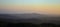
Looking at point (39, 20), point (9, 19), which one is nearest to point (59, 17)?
point (39, 20)

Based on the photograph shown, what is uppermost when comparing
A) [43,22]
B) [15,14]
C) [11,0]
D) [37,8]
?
[11,0]

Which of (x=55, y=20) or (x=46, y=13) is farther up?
(x=46, y=13)

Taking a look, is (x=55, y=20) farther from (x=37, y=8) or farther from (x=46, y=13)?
(x=37, y=8)

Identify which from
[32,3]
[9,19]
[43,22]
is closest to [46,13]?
[43,22]

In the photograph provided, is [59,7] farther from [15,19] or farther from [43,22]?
[15,19]

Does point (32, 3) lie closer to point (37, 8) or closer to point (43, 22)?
point (37, 8)

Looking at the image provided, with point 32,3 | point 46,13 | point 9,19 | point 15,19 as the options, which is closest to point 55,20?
point 46,13

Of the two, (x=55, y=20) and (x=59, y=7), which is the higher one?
(x=59, y=7)
